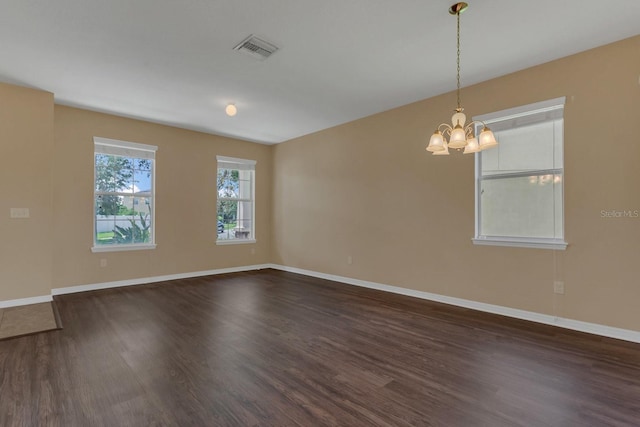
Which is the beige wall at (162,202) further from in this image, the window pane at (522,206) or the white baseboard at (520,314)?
the window pane at (522,206)

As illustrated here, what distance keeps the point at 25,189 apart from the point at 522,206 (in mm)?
6349

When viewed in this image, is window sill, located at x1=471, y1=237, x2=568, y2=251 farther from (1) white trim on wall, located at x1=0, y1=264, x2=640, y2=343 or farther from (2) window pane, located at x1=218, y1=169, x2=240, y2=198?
(2) window pane, located at x1=218, y1=169, x2=240, y2=198

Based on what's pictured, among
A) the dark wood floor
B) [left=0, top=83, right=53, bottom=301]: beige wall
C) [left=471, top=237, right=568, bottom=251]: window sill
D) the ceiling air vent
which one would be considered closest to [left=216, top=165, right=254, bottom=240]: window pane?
[left=0, top=83, right=53, bottom=301]: beige wall

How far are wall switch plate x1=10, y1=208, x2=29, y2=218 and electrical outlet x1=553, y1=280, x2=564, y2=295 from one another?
6.55 metres

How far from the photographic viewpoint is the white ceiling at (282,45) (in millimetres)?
2510

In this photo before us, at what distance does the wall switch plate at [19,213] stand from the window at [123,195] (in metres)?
0.93

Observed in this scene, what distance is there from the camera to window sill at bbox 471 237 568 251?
3326 millimetres

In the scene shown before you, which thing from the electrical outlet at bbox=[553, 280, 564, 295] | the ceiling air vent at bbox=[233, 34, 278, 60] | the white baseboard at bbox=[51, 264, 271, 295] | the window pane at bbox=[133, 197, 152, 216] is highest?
the ceiling air vent at bbox=[233, 34, 278, 60]

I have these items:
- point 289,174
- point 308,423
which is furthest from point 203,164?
point 308,423

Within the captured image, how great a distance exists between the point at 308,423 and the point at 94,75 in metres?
4.30

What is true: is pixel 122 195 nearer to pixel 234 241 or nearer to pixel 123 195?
pixel 123 195

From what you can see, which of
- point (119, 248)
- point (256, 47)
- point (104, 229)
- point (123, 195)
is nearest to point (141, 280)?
point (119, 248)

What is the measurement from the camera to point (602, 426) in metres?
1.75

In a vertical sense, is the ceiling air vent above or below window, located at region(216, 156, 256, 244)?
above
